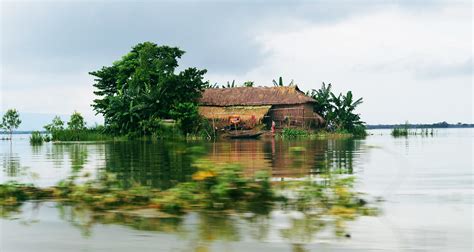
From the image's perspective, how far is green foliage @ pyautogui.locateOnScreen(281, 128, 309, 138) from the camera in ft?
119

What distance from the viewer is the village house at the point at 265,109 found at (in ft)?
127

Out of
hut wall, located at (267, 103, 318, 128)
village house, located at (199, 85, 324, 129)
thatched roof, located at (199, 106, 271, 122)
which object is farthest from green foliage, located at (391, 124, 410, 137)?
thatched roof, located at (199, 106, 271, 122)

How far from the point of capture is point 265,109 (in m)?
38.6

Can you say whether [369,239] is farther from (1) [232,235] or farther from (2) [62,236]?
(2) [62,236]

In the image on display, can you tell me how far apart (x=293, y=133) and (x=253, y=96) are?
5088mm

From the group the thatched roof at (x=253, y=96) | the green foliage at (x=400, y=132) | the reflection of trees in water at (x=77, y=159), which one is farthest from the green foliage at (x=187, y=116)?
the reflection of trees in water at (x=77, y=159)

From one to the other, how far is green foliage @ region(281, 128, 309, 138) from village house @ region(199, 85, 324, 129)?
4.05 feet

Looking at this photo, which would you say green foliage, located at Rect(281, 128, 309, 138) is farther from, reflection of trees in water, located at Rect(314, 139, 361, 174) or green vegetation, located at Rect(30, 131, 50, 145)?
reflection of trees in water, located at Rect(314, 139, 361, 174)

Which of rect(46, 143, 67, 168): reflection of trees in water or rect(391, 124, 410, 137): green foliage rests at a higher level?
rect(391, 124, 410, 137): green foliage

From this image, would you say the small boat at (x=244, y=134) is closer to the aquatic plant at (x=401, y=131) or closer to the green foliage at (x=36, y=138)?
the aquatic plant at (x=401, y=131)

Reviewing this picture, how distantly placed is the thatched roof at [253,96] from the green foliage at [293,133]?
2.27 m

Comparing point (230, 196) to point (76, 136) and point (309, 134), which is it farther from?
point (309, 134)

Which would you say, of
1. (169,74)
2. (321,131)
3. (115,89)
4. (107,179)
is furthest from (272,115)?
(107,179)

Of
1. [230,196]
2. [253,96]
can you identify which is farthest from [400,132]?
[230,196]
